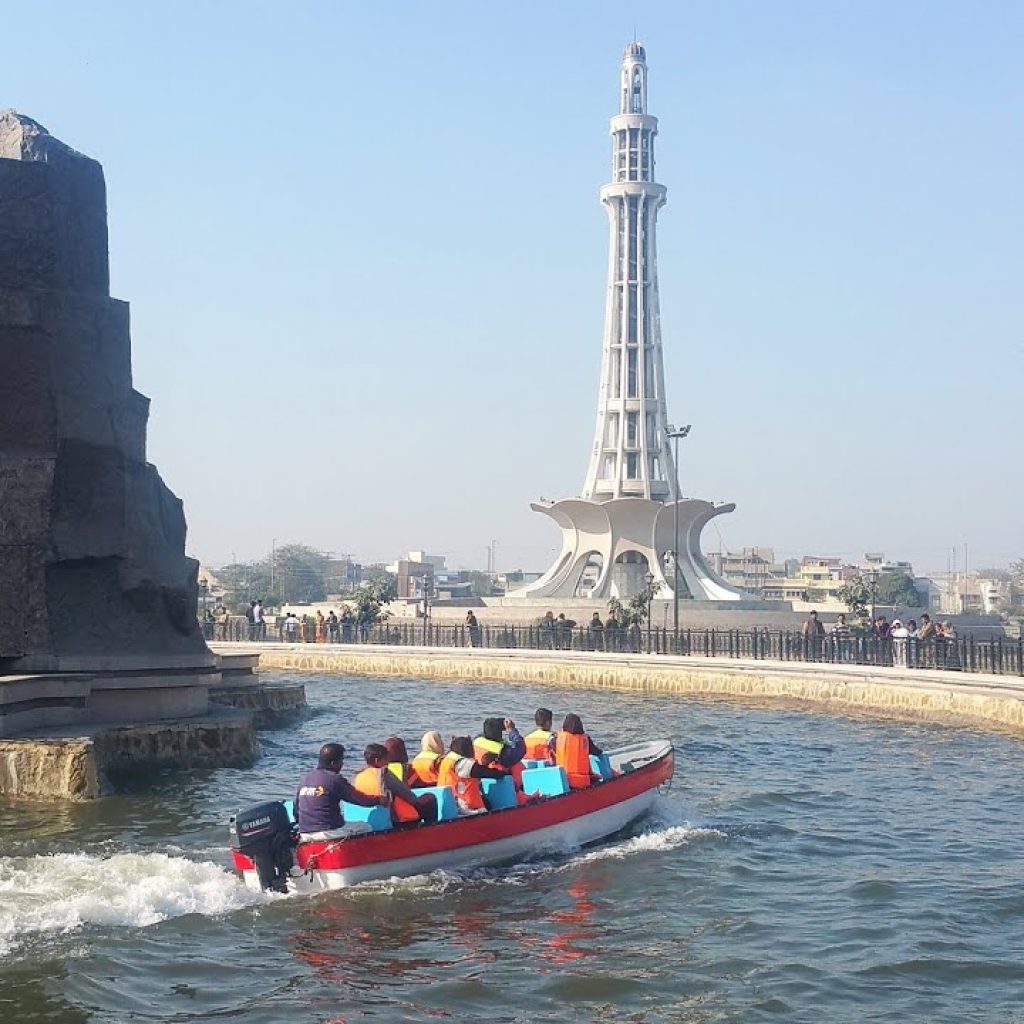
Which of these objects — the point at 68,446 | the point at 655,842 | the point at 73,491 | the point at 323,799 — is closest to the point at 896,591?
the point at 73,491

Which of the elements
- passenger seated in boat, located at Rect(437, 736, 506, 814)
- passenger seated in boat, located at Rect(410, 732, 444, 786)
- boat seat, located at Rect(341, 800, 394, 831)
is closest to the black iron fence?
passenger seated in boat, located at Rect(410, 732, 444, 786)

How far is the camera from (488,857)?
16844 millimetres

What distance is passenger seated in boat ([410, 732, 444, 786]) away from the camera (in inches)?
680

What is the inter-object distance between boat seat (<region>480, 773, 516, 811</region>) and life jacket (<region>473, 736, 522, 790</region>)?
0.53 feet

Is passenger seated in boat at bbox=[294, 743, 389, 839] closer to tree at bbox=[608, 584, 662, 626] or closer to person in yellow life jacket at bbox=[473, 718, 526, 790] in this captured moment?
person in yellow life jacket at bbox=[473, 718, 526, 790]

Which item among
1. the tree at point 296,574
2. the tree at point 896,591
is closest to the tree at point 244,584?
the tree at point 296,574

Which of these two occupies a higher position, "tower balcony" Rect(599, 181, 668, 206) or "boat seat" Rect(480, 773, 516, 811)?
"tower balcony" Rect(599, 181, 668, 206)

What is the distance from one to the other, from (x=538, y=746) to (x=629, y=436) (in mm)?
78224

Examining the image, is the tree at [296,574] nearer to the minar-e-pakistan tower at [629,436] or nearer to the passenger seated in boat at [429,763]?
the minar-e-pakistan tower at [629,436]

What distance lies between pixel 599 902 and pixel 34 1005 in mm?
6280

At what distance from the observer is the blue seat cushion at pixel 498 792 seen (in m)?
17.2

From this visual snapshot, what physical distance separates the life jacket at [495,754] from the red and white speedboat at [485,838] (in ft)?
1.80

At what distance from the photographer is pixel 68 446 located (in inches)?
906

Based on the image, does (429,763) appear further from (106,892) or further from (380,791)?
(106,892)
